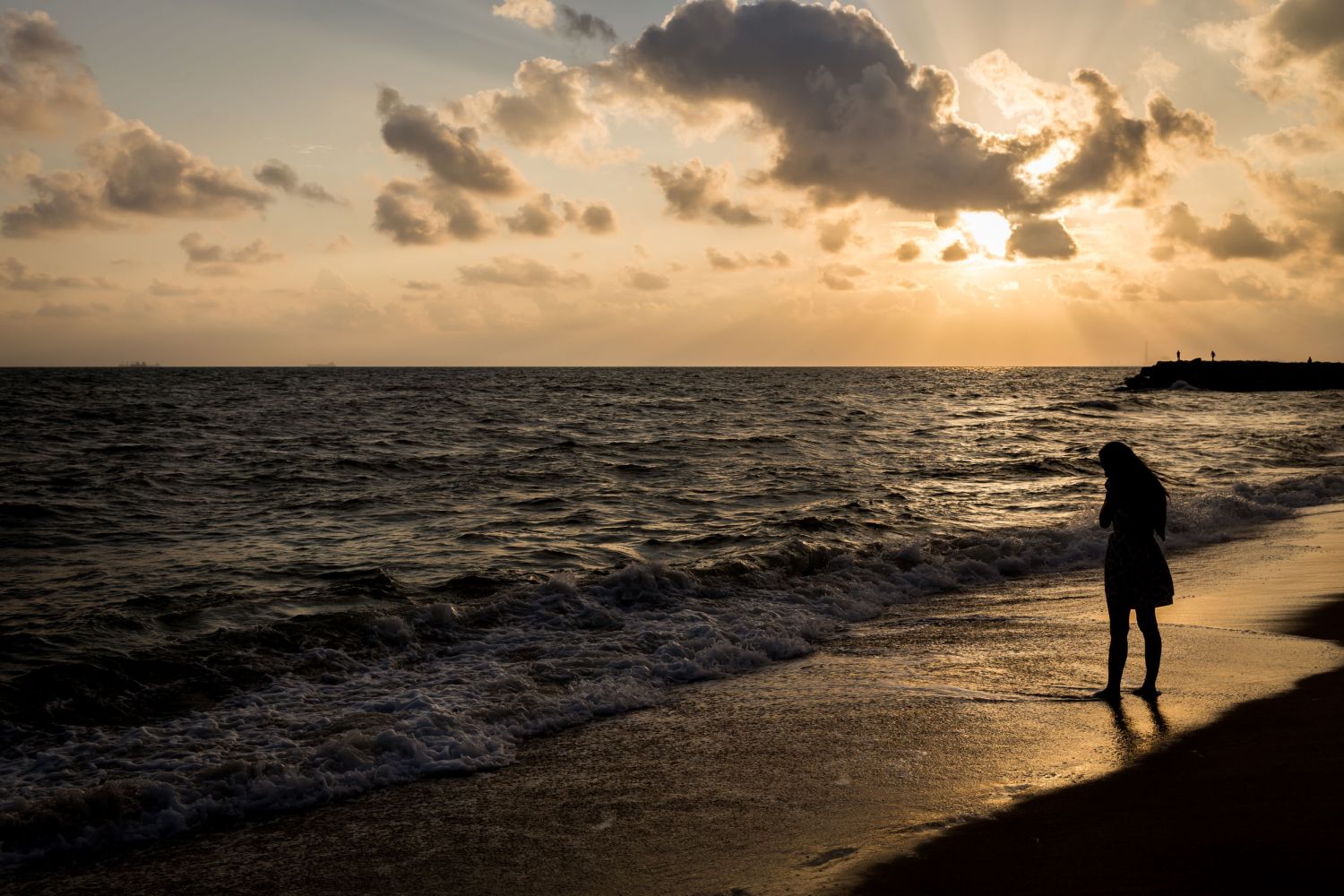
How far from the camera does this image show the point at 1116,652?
7258mm

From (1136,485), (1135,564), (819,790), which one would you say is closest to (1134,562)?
(1135,564)

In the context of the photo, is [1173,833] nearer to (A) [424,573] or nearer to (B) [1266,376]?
(A) [424,573]

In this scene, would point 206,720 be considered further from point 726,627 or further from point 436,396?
point 436,396

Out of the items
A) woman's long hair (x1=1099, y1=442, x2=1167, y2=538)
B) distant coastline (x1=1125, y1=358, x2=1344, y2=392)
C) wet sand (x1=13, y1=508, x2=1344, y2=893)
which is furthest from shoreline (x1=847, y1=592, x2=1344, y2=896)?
distant coastline (x1=1125, y1=358, x2=1344, y2=392)

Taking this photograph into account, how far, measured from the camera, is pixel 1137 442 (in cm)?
3550

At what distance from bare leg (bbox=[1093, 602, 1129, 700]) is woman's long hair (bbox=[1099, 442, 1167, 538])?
2.41 ft

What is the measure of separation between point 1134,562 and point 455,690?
5.82 m

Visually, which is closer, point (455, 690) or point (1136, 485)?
point (1136, 485)

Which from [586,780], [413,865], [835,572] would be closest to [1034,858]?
[586,780]

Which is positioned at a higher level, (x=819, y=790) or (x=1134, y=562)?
(x=1134, y=562)

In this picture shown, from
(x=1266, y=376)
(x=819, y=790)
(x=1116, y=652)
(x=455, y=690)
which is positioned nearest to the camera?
(x=819, y=790)

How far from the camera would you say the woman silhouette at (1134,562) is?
7273 millimetres

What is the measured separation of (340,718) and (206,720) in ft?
3.63

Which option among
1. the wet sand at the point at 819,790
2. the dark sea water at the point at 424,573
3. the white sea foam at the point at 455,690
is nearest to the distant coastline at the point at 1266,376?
the dark sea water at the point at 424,573
